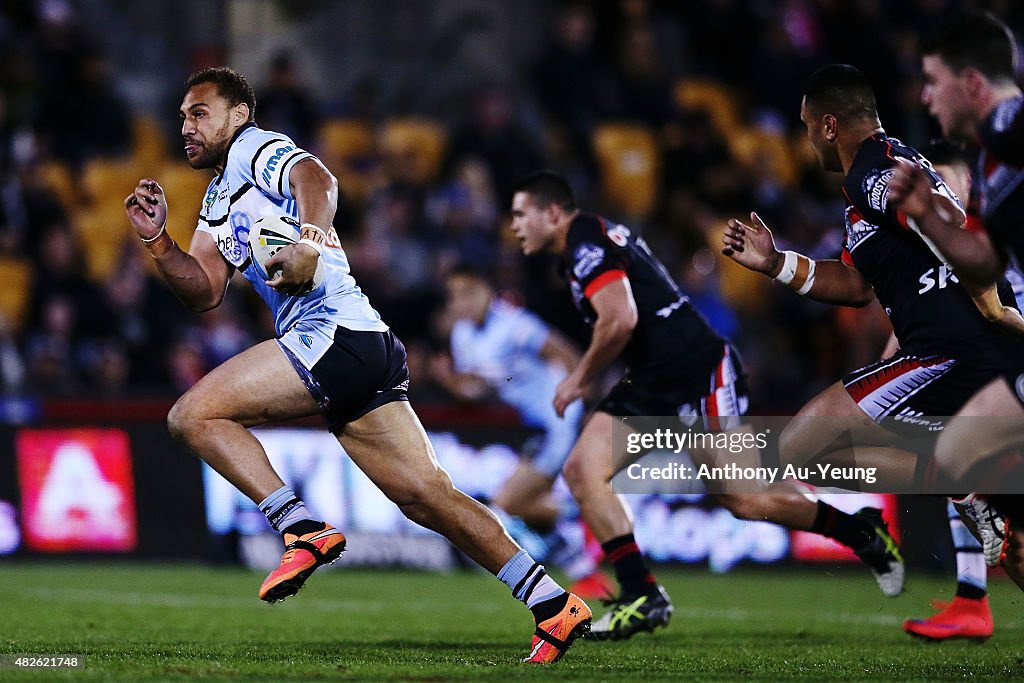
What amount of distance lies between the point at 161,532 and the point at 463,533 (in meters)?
7.17

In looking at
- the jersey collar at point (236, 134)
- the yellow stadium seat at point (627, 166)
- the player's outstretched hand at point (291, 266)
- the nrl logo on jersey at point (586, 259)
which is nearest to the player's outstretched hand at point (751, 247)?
the nrl logo on jersey at point (586, 259)

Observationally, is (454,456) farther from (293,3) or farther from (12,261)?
(293,3)

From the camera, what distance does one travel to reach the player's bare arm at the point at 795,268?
7.17m

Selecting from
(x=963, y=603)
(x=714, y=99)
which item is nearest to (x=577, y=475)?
(x=963, y=603)

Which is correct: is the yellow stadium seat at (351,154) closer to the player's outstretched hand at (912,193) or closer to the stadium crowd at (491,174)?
the stadium crowd at (491,174)

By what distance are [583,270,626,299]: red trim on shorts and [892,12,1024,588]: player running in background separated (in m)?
2.14

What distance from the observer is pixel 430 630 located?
8180 mm

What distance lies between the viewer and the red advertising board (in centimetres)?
1275

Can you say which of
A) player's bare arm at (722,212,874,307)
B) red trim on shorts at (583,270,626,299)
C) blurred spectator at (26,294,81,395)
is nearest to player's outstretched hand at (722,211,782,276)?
player's bare arm at (722,212,874,307)

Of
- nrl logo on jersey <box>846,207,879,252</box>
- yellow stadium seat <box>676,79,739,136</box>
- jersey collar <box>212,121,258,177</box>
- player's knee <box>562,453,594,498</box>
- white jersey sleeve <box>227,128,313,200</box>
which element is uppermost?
yellow stadium seat <box>676,79,739,136</box>

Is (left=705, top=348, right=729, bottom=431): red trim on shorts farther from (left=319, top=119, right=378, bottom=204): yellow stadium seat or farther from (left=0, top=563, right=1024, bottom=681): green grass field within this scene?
(left=319, top=119, right=378, bottom=204): yellow stadium seat

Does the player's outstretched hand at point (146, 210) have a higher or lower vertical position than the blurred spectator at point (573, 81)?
lower

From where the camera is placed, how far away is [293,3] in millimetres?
17953

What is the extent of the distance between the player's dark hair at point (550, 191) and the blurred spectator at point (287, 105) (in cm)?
733
